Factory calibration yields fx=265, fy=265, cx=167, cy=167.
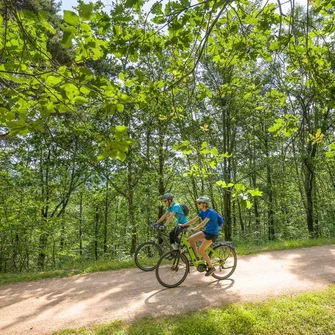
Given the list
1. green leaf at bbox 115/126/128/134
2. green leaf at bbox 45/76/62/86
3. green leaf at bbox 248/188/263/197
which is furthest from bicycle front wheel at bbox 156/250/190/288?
green leaf at bbox 45/76/62/86

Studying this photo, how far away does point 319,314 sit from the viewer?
433cm

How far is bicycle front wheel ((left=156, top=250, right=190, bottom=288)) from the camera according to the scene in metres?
5.71

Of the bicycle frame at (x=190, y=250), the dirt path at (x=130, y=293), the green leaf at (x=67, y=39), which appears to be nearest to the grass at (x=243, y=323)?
the dirt path at (x=130, y=293)

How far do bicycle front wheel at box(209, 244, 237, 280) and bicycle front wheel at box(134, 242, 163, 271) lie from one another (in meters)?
1.56

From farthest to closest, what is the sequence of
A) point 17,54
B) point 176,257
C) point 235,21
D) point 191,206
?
point 191,206 → point 176,257 → point 235,21 → point 17,54

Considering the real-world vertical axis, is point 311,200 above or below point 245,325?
above

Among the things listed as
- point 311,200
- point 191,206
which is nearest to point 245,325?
point 311,200

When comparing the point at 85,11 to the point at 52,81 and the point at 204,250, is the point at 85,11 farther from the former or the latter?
the point at 204,250

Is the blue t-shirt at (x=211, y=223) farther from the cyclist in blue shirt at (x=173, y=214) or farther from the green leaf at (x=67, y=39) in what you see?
the green leaf at (x=67, y=39)

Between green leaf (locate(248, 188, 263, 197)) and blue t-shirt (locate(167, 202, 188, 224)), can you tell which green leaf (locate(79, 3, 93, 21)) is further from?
blue t-shirt (locate(167, 202, 188, 224))

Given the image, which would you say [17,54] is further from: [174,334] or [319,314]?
[319,314]

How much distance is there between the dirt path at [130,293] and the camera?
15.0 ft

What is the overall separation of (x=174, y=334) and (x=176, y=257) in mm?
1984

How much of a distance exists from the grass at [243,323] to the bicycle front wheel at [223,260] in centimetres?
167
